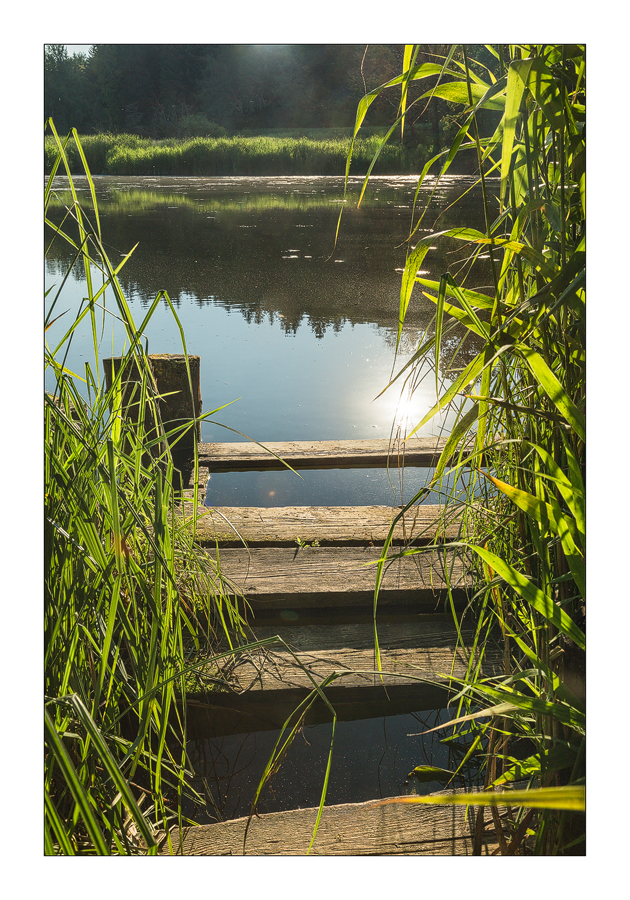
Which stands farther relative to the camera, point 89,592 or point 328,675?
point 328,675

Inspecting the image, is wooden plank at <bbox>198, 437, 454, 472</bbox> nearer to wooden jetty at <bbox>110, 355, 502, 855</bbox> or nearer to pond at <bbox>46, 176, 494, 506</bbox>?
pond at <bbox>46, 176, 494, 506</bbox>

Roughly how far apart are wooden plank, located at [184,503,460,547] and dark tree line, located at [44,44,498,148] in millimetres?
1075

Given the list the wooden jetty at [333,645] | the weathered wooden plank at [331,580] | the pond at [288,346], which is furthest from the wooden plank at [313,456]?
the weathered wooden plank at [331,580]

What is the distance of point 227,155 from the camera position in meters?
3.43

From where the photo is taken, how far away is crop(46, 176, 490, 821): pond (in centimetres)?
123

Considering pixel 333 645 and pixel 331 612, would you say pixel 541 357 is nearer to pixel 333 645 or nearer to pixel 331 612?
pixel 333 645

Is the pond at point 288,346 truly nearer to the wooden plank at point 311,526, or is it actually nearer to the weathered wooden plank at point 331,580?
the wooden plank at point 311,526

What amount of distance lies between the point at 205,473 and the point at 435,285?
6.11 ft

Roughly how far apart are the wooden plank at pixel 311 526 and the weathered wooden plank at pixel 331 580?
0.10 metres

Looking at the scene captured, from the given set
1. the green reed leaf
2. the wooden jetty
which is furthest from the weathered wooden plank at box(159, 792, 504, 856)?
the green reed leaf

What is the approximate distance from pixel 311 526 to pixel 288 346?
2.25 meters

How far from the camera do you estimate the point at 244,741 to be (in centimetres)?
127

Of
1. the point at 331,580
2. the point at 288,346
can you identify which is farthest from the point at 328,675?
the point at 288,346
